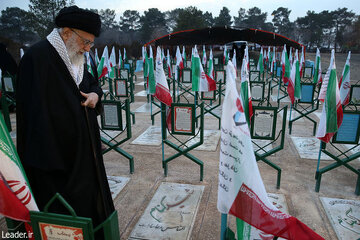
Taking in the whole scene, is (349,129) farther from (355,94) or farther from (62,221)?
(62,221)

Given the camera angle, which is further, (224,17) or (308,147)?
(224,17)

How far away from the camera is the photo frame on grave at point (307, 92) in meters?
6.44

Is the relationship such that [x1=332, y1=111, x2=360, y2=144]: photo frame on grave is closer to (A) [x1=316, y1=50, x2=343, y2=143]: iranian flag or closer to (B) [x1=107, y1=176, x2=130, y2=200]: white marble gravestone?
(A) [x1=316, y1=50, x2=343, y2=143]: iranian flag

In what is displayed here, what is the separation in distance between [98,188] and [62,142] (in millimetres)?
499

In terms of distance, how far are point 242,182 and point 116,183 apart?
3073 mm

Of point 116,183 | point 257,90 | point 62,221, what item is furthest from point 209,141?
point 62,221

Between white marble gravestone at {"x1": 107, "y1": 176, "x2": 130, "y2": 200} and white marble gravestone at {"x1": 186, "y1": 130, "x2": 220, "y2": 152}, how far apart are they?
1.86 m

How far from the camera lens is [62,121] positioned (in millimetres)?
1846

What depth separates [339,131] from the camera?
3812 mm

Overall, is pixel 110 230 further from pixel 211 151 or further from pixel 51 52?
pixel 211 151

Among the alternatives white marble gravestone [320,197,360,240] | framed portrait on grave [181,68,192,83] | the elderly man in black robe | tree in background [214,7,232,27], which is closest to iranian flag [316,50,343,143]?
white marble gravestone [320,197,360,240]

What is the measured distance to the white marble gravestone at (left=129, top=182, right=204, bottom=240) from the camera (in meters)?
3.11

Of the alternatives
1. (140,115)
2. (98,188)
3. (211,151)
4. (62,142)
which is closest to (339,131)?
(211,151)

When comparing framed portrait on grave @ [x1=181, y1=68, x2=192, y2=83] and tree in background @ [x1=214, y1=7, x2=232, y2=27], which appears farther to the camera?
tree in background @ [x1=214, y1=7, x2=232, y2=27]
